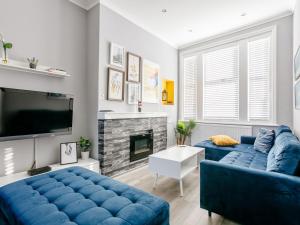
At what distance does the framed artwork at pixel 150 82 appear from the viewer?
3.96 meters

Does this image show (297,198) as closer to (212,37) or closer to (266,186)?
(266,186)

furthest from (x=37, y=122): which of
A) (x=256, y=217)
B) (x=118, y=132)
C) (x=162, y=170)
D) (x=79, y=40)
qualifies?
(x=256, y=217)

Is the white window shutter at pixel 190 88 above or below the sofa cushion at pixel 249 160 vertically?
above

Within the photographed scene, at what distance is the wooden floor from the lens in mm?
1806

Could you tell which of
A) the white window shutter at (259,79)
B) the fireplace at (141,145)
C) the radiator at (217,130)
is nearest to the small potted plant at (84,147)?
the fireplace at (141,145)

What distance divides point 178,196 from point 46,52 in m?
2.97

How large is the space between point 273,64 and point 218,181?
3247 millimetres

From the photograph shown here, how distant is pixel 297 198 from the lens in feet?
4.41

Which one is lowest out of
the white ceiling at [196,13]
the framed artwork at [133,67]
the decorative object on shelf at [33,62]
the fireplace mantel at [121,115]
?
the fireplace mantel at [121,115]

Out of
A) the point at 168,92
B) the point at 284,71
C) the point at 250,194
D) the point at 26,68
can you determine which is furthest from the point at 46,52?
the point at 284,71

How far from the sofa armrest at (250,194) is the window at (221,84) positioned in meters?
2.90

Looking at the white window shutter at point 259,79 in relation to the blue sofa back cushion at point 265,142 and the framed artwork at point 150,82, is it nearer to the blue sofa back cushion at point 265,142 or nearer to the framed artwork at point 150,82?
the blue sofa back cushion at point 265,142

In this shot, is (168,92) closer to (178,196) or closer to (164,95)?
(164,95)

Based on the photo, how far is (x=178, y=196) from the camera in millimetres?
2312
